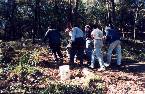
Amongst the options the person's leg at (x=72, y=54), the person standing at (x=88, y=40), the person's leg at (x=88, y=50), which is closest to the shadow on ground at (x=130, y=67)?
the person's leg at (x=88, y=50)

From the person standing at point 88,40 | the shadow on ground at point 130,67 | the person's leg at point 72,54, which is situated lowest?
the shadow on ground at point 130,67

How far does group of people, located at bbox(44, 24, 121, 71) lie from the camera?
1650 centimetres

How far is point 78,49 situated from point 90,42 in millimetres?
690

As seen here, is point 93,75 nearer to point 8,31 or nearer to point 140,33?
point 8,31

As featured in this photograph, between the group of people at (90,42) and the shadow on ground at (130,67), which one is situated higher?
the group of people at (90,42)

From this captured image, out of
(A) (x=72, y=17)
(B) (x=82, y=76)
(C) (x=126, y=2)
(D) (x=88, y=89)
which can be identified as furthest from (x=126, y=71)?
(C) (x=126, y=2)

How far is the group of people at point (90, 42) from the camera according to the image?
54.1 feet

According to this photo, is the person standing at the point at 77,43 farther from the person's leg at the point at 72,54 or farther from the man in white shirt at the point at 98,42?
the man in white shirt at the point at 98,42

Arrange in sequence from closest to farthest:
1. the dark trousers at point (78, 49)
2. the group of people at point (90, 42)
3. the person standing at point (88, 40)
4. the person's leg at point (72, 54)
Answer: the group of people at point (90, 42) < the dark trousers at point (78, 49) < the person's leg at point (72, 54) < the person standing at point (88, 40)

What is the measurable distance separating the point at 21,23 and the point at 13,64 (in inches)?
525

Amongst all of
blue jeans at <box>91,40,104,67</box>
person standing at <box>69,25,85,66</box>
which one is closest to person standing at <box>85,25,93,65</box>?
person standing at <box>69,25,85,66</box>

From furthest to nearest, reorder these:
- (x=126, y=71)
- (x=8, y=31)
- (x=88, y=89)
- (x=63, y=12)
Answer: (x=63, y=12), (x=8, y=31), (x=126, y=71), (x=88, y=89)

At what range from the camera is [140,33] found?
3572 centimetres

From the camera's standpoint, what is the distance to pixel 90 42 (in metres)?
17.2
